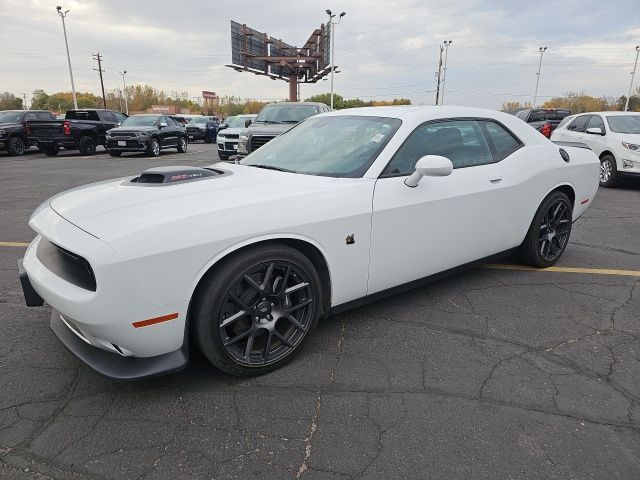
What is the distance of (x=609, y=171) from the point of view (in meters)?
9.75

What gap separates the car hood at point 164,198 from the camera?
2.27 meters

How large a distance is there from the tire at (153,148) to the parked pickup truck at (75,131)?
305 cm

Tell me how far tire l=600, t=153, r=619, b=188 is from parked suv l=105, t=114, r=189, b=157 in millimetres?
14117

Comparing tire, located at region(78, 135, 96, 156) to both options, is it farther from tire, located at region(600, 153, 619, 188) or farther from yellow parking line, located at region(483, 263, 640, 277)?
yellow parking line, located at region(483, 263, 640, 277)

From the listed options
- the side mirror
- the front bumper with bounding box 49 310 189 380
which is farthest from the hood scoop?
the side mirror

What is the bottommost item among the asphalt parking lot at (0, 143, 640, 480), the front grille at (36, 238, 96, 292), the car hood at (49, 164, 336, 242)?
the asphalt parking lot at (0, 143, 640, 480)

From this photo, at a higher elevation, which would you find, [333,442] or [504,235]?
[504,235]

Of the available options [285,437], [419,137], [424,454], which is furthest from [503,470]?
[419,137]

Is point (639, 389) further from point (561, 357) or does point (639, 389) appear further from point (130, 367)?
point (130, 367)

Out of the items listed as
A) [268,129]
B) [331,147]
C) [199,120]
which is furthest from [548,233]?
[199,120]

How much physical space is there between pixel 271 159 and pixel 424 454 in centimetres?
238

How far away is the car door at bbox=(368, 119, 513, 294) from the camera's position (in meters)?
3.01

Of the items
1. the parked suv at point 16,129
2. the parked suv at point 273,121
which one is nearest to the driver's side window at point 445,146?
the parked suv at point 273,121

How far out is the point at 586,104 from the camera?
65.9 meters
